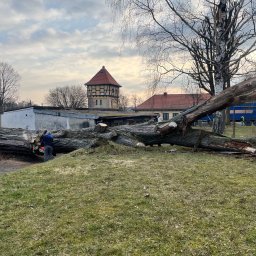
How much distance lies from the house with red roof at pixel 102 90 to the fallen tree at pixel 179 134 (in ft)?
182

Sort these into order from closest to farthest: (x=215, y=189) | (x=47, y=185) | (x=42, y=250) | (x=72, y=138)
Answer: (x=42, y=250) < (x=215, y=189) < (x=47, y=185) < (x=72, y=138)

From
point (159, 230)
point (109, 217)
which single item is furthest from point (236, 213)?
point (109, 217)

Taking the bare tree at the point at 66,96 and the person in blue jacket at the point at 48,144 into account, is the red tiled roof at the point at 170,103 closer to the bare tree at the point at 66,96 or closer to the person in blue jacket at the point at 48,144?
the bare tree at the point at 66,96

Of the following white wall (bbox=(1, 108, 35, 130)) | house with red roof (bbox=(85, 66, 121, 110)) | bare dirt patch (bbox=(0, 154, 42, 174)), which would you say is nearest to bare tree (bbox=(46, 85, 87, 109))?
house with red roof (bbox=(85, 66, 121, 110))

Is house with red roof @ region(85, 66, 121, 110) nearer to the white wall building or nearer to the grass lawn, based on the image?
the white wall building

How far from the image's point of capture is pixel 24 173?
6.57 m

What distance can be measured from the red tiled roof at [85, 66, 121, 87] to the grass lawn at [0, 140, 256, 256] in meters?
61.6

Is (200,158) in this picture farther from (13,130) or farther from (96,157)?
(13,130)

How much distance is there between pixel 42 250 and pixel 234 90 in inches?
280

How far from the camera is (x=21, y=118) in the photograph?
2648cm

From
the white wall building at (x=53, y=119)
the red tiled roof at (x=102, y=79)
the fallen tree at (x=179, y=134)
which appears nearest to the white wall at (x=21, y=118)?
the white wall building at (x=53, y=119)

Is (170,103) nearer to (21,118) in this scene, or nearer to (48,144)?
(21,118)

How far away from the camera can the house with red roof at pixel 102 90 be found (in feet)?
220

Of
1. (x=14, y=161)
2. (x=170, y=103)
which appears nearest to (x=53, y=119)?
(x=14, y=161)
